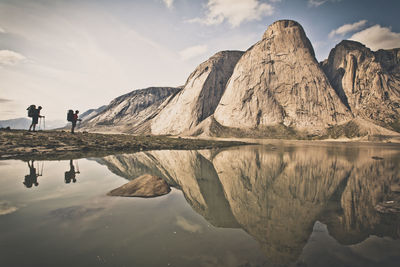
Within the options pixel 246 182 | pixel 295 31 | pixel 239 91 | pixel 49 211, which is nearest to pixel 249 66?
pixel 239 91

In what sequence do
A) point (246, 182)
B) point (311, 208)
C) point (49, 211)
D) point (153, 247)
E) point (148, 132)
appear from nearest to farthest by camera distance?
point (153, 247)
point (49, 211)
point (311, 208)
point (246, 182)
point (148, 132)

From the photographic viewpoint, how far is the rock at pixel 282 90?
71.4 m

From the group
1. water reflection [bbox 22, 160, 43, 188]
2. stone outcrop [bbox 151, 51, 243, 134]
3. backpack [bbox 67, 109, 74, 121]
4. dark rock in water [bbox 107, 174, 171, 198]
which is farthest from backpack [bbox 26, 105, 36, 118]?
stone outcrop [bbox 151, 51, 243, 134]

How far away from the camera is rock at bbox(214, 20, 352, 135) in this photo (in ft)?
234

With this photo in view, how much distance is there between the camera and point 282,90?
7706 centimetres

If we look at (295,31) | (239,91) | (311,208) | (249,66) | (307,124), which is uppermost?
(295,31)

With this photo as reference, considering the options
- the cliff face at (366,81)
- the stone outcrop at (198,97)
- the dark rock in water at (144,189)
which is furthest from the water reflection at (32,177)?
the cliff face at (366,81)

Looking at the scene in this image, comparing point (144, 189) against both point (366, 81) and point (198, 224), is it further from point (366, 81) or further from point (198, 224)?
point (366, 81)

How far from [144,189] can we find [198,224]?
3.65m

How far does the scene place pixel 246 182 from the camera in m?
11.0

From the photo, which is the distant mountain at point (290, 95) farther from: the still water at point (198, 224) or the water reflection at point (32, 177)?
the still water at point (198, 224)

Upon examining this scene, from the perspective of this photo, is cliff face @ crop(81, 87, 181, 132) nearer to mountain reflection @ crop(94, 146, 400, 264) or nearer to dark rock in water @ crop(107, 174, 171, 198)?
mountain reflection @ crop(94, 146, 400, 264)

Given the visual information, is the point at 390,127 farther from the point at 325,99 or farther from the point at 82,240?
the point at 82,240

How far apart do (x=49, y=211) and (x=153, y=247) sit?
413 cm
